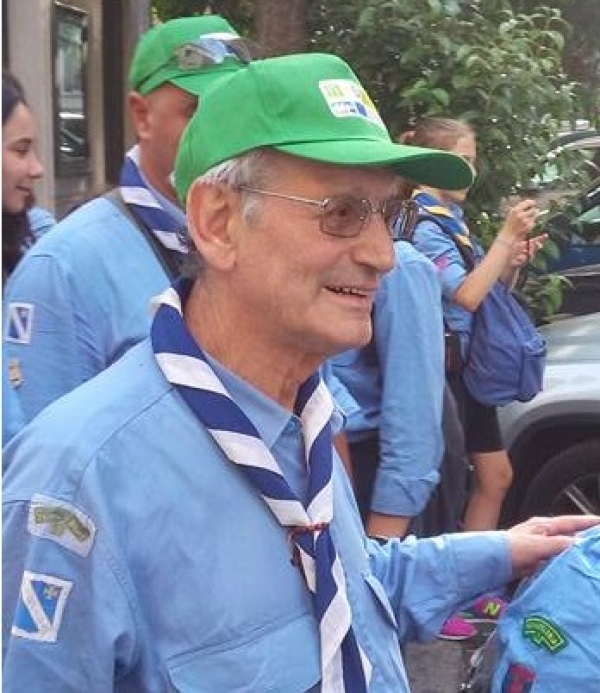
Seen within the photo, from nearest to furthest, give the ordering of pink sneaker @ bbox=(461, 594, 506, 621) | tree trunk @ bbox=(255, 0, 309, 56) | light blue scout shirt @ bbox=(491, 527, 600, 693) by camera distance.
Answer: light blue scout shirt @ bbox=(491, 527, 600, 693) < pink sneaker @ bbox=(461, 594, 506, 621) < tree trunk @ bbox=(255, 0, 309, 56)

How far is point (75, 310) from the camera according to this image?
2547 mm

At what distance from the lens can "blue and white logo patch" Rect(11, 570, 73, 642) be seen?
1578mm

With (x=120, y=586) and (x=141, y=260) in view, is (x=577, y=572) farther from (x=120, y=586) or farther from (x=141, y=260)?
(x=141, y=260)

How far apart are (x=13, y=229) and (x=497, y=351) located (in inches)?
74.4

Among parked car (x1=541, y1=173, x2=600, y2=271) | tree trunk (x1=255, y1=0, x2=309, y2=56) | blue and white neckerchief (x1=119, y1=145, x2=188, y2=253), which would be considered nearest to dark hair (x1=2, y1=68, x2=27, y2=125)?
blue and white neckerchief (x1=119, y1=145, x2=188, y2=253)

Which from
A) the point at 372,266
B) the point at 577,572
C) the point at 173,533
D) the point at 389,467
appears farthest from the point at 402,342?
the point at 173,533

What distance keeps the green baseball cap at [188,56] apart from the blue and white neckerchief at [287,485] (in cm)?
105

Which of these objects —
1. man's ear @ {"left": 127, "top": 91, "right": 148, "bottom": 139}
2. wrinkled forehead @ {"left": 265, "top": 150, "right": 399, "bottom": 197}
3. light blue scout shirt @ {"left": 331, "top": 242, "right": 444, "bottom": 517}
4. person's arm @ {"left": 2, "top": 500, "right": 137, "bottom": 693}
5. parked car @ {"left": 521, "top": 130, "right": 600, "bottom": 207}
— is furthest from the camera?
parked car @ {"left": 521, "top": 130, "right": 600, "bottom": 207}

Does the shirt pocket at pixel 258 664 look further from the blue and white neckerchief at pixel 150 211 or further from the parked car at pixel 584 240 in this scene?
the parked car at pixel 584 240

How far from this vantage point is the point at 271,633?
1640mm

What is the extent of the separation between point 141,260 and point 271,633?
1151 mm

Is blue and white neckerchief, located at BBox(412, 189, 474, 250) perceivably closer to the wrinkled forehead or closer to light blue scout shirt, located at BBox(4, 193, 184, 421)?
light blue scout shirt, located at BBox(4, 193, 184, 421)

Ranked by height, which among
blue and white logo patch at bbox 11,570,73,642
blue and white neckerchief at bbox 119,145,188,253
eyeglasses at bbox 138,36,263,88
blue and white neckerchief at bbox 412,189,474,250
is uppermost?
eyeglasses at bbox 138,36,263,88

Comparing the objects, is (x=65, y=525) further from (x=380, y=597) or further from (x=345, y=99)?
(x=345, y=99)
